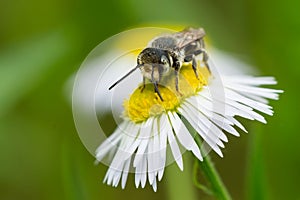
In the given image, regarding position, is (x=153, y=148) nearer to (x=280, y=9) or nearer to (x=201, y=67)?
(x=201, y=67)

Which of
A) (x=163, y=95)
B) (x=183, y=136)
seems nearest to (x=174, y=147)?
(x=183, y=136)

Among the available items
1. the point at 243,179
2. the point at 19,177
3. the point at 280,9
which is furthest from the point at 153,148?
the point at 280,9

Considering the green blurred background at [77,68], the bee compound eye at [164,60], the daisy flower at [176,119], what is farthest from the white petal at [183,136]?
the green blurred background at [77,68]

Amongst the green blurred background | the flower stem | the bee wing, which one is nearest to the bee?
the bee wing

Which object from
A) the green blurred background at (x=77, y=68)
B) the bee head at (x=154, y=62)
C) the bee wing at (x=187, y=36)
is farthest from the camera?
the green blurred background at (x=77, y=68)

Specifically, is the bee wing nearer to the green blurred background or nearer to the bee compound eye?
the bee compound eye

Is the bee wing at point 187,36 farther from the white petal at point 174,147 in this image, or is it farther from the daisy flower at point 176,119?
the white petal at point 174,147
